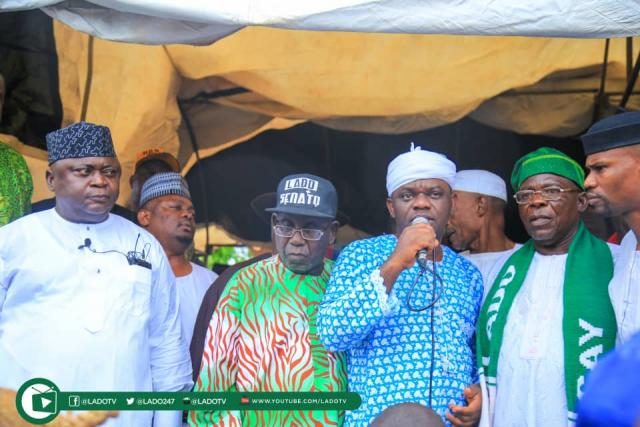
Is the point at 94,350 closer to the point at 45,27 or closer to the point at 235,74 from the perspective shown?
the point at 45,27

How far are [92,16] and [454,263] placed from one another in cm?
174

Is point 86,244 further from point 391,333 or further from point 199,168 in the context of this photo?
point 199,168

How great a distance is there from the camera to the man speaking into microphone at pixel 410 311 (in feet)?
10.9

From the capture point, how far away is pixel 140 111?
559 cm

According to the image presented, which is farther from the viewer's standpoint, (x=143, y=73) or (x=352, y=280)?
(x=143, y=73)

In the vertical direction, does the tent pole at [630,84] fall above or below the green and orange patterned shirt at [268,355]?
above

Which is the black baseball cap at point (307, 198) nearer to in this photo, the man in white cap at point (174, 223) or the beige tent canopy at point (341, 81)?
the man in white cap at point (174, 223)

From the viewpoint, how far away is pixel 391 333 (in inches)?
137

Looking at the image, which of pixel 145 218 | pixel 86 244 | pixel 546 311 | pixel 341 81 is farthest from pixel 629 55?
pixel 86 244

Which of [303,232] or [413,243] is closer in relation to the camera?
[413,243]

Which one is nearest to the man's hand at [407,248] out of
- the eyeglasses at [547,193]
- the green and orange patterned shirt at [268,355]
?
the green and orange patterned shirt at [268,355]

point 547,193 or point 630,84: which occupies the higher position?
point 630,84

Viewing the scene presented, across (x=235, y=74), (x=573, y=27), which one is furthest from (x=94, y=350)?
(x=235, y=74)

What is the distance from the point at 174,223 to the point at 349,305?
1708 millimetres
